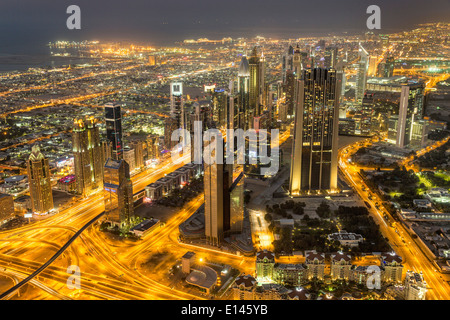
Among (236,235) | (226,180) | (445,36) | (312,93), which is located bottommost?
(236,235)

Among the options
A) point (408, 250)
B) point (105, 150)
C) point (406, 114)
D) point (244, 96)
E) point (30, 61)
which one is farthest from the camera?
point (30, 61)

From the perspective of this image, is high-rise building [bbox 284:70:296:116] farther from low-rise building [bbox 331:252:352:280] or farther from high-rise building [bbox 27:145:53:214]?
low-rise building [bbox 331:252:352:280]

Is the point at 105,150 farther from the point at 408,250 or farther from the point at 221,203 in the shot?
the point at 408,250

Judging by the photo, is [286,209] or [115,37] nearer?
[286,209]

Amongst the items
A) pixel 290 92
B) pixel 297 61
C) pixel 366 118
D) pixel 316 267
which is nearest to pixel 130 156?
pixel 316 267

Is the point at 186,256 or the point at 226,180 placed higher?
the point at 226,180

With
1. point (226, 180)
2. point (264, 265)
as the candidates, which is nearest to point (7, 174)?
point (226, 180)

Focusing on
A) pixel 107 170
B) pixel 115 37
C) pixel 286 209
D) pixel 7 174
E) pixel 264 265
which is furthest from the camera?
pixel 115 37

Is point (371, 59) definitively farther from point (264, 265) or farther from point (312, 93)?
point (264, 265)
